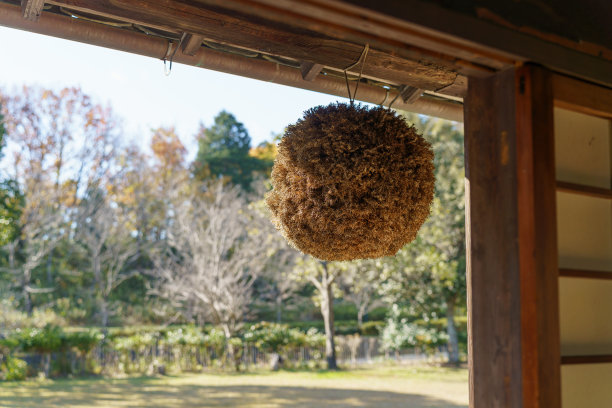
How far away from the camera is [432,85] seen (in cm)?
208

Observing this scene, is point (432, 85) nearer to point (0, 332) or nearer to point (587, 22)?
point (587, 22)

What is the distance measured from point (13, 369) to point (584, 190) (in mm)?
11539

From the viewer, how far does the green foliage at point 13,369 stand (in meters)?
10.7

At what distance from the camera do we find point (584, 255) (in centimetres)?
161

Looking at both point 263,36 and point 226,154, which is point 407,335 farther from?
point 263,36

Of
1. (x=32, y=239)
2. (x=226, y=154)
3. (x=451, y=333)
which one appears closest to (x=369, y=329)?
(x=451, y=333)

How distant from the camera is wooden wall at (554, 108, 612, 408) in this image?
152 centimetres

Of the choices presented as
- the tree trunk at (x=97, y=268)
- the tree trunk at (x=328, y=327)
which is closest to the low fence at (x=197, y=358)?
Result: the tree trunk at (x=328, y=327)

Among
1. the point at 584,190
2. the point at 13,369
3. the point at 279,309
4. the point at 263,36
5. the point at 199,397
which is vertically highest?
the point at 263,36

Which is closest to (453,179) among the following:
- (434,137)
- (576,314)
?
(434,137)

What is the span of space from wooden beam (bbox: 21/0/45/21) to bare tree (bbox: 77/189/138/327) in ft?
44.3

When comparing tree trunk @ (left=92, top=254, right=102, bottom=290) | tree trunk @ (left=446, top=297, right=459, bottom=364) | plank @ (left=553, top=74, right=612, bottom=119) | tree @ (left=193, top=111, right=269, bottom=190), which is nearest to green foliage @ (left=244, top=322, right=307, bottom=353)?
tree trunk @ (left=446, top=297, right=459, bottom=364)

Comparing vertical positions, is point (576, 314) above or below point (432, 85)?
below

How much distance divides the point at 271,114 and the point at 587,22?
1990cm
